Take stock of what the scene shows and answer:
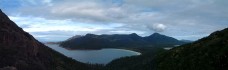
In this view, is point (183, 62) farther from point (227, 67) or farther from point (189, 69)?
point (227, 67)

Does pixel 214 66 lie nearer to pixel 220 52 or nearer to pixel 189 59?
pixel 220 52

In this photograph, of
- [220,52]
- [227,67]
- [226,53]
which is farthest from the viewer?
[220,52]

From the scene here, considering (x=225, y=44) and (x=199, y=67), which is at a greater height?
(x=225, y=44)

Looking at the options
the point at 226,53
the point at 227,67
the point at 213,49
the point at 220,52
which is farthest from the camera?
the point at 213,49

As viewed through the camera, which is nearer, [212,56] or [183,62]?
[212,56]

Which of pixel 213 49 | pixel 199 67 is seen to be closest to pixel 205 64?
pixel 199 67

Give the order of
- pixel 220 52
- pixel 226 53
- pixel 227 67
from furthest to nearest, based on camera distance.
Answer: pixel 220 52 → pixel 226 53 → pixel 227 67

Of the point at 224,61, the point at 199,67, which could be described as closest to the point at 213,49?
the point at 199,67

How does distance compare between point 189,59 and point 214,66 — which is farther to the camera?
point 189,59

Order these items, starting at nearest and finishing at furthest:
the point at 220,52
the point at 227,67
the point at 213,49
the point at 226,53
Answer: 1. the point at 227,67
2. the point at 226,53
3. the point at 220,52
4. the point at 213,49
